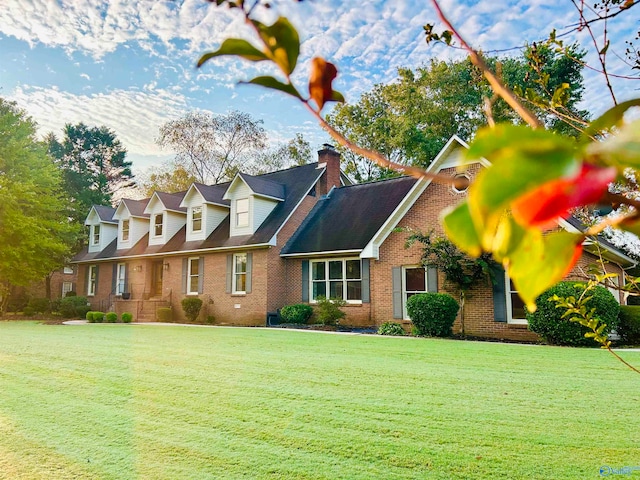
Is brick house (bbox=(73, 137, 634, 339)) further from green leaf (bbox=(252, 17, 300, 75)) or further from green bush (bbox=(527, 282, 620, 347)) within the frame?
green leaf (bbox=(252, 17, 300, 75))

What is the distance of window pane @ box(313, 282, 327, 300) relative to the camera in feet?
57.7

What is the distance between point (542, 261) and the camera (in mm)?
423

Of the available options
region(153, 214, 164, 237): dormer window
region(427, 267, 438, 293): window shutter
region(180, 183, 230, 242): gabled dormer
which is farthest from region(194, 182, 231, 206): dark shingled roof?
region(427, 267, 438, 293): window shutter

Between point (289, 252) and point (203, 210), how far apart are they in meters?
5.40

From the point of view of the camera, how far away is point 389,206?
58.4ft

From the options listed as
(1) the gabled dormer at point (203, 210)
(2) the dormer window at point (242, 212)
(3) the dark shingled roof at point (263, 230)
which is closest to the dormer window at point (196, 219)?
(1) the gabled dormer at point (203, 210)

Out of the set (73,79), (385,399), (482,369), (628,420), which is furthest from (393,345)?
(73,79)

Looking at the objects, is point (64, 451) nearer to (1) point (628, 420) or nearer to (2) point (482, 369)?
(1) point (628, 420)

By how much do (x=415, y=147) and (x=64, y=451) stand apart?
82.0 feet

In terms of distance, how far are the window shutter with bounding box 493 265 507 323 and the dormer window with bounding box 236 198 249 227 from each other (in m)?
10.7

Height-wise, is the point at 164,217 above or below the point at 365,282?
above

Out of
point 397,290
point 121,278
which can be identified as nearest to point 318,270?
point 397,290

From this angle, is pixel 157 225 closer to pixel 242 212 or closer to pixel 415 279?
pixel 242 212

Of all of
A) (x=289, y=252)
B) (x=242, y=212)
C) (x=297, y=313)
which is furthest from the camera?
(x=242, y=212)
